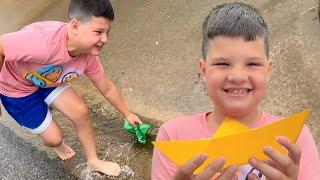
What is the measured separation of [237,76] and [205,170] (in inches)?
13.7

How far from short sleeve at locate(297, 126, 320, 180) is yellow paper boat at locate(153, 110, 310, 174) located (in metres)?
0.23

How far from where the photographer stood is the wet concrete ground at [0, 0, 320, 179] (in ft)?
10.8

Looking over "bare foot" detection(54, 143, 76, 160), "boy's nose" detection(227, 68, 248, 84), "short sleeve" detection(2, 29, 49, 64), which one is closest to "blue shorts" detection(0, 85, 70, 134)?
"bare foot" detection(54, 143, 76, 160)

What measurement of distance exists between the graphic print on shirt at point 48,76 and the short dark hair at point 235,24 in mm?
1315

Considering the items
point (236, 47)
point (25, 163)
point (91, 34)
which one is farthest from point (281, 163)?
point (25, 163)

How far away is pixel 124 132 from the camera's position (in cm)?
346

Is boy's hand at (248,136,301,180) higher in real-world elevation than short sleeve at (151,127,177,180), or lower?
higher

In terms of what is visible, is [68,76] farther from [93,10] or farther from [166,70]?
[166,70]

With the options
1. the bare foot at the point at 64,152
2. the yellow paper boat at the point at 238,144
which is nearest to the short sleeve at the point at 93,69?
the bare foot at the point at 64,152

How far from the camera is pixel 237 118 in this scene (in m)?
1.83

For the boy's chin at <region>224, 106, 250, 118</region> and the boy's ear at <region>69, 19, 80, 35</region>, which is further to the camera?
the boy's ear at <region>69, 19, 80, 35</region>

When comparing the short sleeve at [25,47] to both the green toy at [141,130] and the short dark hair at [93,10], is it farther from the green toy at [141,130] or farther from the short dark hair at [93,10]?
the green toy at [141,130]

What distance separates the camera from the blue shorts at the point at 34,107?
10.4 ft

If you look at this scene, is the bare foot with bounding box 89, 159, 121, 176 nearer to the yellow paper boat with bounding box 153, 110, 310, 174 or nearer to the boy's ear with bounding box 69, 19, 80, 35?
the boy's ear with bounding box 69, 19, 80, 35
